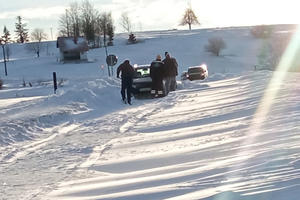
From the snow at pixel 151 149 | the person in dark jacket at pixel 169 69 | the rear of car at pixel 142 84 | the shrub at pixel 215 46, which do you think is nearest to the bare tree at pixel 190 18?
the shrub at pixel 215 46

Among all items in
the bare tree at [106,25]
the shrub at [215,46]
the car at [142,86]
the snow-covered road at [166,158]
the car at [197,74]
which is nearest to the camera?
the snow-covered road at [166,158]

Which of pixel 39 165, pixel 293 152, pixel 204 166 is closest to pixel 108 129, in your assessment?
pixel 39 165

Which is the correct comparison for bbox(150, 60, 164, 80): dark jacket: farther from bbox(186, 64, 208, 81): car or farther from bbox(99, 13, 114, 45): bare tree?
bbox(99, 13, 114, 45): bare tree

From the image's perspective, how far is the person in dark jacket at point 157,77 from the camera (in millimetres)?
19312

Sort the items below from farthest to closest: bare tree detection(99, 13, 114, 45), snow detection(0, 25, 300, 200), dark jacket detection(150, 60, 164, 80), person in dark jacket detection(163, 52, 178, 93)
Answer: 1. bare tree detection(99, 13, 114, 45)
2. person in dark jacket detection(163, 52, 178, 93)
3. dark jacket detection(150, 60, 164, 80)
4. snow detection(0, 25, 300, 200)

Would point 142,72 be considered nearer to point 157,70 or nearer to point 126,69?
point 157,70

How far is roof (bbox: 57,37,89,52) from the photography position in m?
83.9

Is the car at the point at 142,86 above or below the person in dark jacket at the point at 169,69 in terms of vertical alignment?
below

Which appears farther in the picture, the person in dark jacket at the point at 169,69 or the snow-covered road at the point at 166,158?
the person in dark jacket at the point at 169,69

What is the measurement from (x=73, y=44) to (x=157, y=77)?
6675 cm

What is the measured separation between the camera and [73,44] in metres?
84.4

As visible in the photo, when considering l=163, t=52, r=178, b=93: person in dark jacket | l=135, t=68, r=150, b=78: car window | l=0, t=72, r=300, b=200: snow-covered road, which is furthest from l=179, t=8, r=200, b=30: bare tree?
l=0, t=72, r=300, b=200: snow-covered road

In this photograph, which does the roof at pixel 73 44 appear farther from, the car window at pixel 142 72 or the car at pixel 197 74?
the car window at pixel 142 72

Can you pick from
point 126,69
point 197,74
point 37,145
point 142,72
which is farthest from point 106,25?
point 37,145
